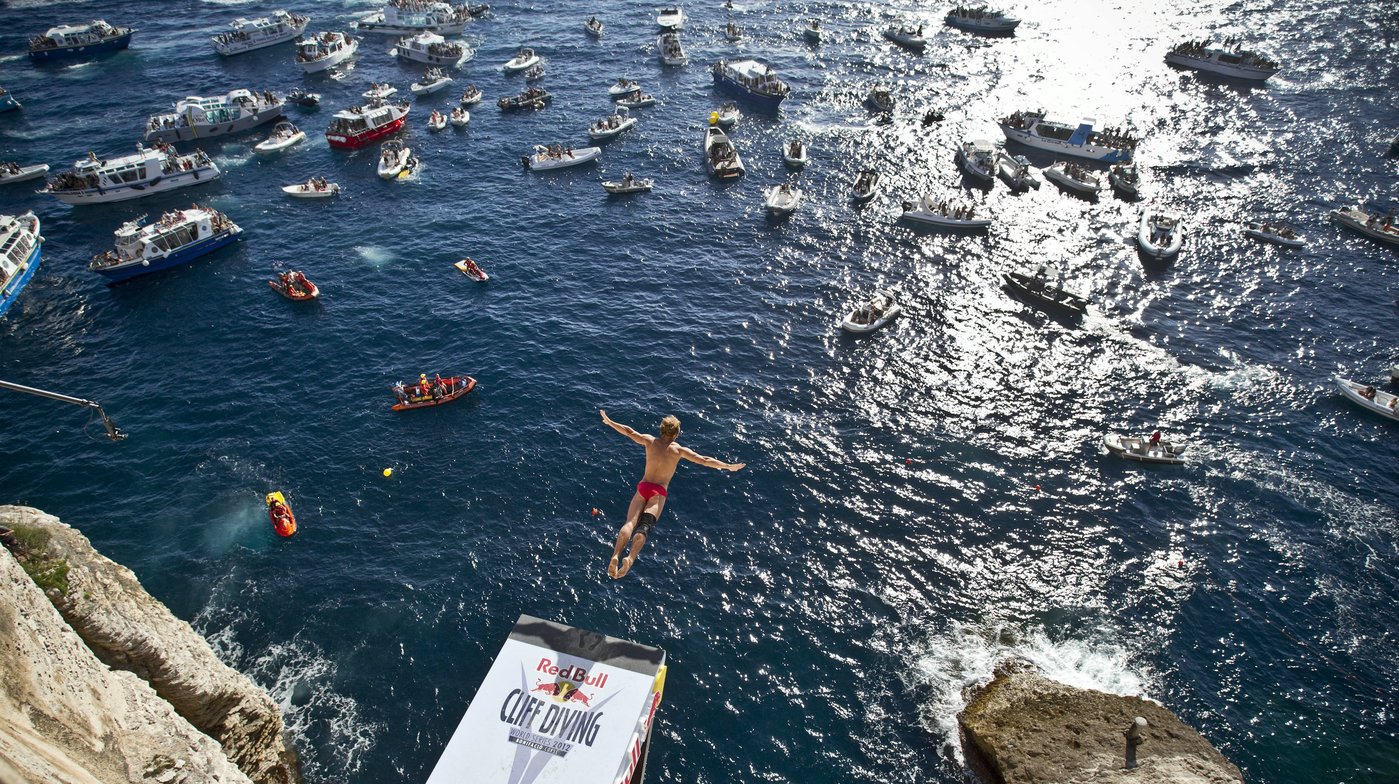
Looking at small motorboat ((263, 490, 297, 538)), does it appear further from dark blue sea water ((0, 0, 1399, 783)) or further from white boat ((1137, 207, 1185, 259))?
white boat ((1137, 207, 1185, 259))

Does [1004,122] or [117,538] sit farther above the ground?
[1004,122]

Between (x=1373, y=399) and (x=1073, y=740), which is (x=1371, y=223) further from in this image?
(x=1073, y=740)

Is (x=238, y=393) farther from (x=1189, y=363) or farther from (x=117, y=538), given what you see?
(x=1189, y=363)

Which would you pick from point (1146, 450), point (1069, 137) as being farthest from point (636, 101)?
point (1146, 450)

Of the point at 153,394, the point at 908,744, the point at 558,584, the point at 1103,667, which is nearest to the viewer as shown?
the point at 908,744

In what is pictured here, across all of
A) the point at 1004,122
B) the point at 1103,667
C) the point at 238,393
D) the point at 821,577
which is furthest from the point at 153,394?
the point at 1004,122

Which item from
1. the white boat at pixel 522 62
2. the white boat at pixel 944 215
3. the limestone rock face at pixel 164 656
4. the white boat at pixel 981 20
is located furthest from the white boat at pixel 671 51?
the limestone rock face at pixel 164 656
